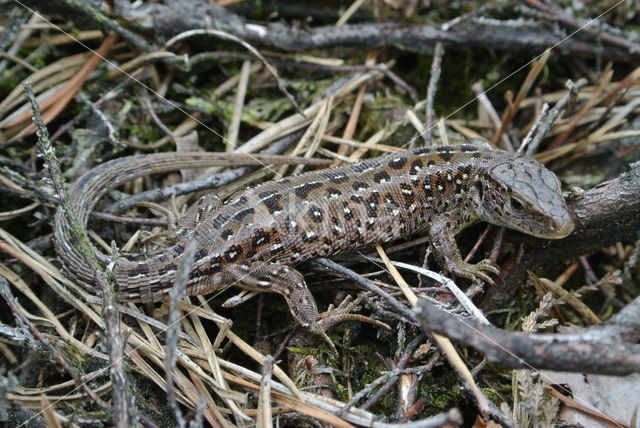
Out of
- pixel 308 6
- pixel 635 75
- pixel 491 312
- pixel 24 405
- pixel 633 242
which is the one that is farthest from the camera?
pixel 308 6

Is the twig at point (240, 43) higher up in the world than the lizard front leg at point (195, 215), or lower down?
higher up

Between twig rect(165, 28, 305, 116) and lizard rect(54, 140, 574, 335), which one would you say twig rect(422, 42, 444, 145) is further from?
twig rect(165, 28, 305, 116)

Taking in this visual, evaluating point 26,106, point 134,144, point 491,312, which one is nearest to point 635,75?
point 491,312

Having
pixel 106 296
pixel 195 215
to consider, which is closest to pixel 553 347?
pixel 106 296

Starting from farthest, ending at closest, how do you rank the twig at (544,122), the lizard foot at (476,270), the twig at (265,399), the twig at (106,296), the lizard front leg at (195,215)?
the twig at (544,122)
the lizard front leg at (195,215)
the lizard foot at (476,270)
the twig at (265,399)
the twig at (106,296)

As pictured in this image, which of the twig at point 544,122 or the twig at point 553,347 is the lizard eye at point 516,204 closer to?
the twig at point 544,122

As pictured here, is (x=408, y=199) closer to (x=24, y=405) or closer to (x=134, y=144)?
(x=134, y=144)

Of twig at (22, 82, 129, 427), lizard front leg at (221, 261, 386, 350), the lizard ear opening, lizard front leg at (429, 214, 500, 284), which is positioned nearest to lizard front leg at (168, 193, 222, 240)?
lizard front leg at (221, 261, 386, 350)

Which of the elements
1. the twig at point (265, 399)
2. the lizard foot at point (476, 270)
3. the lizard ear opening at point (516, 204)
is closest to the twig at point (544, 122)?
the lizard ear opening at point (516, 204)
